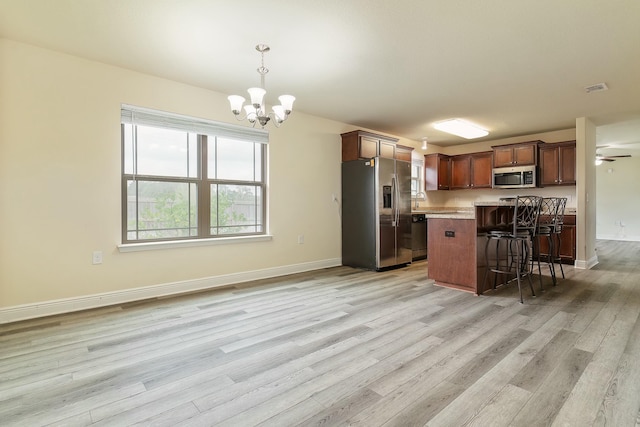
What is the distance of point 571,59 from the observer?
3119 mm

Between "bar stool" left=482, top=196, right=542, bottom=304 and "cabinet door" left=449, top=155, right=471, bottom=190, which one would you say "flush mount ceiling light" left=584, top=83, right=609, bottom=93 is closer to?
"bar stool" left=482, top=196, right=542, bottom=304

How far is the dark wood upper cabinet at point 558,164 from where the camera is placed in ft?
18.4

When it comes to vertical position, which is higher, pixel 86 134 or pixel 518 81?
pixel 518 81

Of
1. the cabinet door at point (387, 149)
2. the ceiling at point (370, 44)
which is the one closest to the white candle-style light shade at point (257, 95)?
the ceiling at point (370, 44)

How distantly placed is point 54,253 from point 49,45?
195 cm

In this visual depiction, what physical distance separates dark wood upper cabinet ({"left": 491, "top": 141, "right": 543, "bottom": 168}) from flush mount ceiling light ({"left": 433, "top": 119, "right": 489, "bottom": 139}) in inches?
22.4

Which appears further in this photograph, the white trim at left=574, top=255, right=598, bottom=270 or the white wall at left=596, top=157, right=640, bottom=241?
the white wall at left=596, top=157, right=640, bottom=241

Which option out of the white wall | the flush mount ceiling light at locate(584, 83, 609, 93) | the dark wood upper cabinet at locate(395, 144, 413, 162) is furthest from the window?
the white wall

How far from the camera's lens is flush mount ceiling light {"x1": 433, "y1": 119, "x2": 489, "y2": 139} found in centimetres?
547

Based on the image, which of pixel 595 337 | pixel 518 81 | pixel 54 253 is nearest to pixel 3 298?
pixel 54 253

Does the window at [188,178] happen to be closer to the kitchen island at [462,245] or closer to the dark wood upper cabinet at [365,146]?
the dark wood upper cabinet at [365,146]

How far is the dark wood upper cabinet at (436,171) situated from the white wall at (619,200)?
5747mm

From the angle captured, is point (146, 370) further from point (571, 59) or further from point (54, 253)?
point (571, 59)

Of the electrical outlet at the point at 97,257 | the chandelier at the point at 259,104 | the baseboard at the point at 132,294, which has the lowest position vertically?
the baseboard at the point at 132,294
